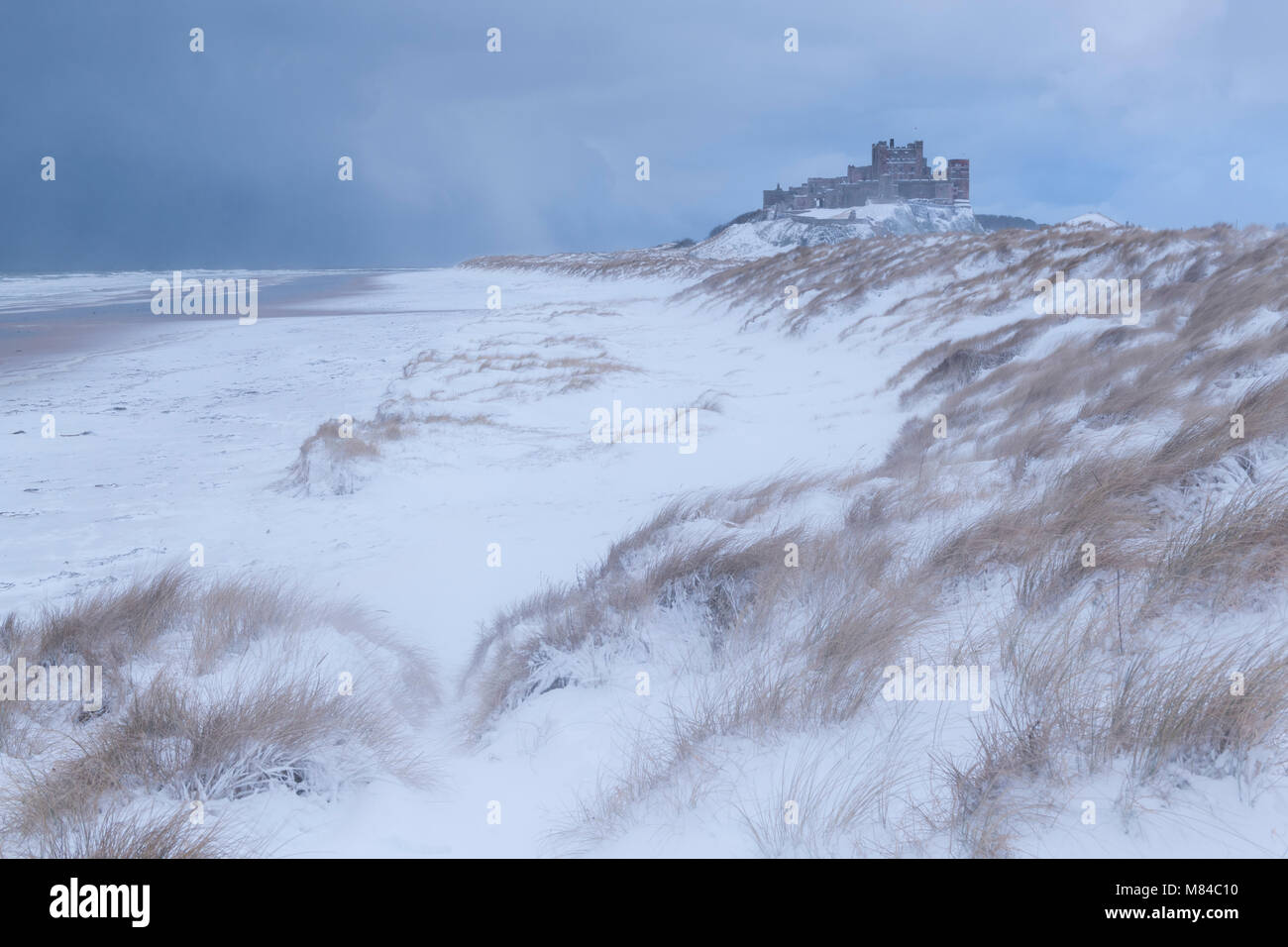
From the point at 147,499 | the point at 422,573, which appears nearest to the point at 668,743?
the point at 422,573

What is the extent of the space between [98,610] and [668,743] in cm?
357

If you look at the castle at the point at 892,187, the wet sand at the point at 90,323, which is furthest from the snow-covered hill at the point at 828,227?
the wet sand at the point at 90,323

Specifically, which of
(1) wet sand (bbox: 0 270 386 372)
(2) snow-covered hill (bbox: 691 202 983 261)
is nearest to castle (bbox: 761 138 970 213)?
(2) snow-covered hill (bbox: 691 202 983 261)

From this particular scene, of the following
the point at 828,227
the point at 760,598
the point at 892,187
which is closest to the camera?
the point at 760,598

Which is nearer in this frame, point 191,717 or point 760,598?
point 191,717

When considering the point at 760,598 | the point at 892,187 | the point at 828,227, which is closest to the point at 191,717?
the point at 760,598

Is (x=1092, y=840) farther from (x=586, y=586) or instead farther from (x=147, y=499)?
(x=147, y=499)

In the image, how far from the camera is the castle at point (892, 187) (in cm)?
10419

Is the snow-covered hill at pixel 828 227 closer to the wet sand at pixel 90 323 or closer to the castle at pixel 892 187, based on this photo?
the castle at pixel 892 187

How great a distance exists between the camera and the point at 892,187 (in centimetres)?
10494

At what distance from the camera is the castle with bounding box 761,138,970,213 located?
10419 centimetres

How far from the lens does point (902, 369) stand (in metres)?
12.1

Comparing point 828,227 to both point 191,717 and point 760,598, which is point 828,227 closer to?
point 760,598
